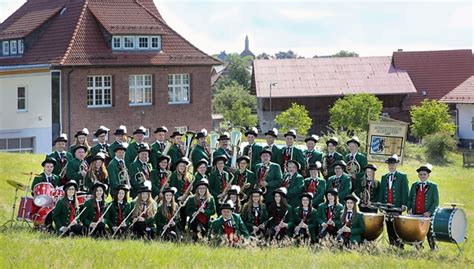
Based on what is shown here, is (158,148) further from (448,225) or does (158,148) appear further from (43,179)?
(448,225)

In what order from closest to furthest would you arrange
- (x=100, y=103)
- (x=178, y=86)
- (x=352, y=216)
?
(x=352, y=216) < (x=100, y=103) < (x=178, y=86)

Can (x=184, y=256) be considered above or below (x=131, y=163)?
below

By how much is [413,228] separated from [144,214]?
478cm

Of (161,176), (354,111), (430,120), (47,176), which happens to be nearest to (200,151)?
(161,176)

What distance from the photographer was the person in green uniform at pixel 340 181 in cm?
1742

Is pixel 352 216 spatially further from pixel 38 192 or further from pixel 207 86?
pixel 207 86

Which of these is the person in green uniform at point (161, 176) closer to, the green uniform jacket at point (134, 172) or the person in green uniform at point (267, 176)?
the green uniform jacket at point (134, 172)

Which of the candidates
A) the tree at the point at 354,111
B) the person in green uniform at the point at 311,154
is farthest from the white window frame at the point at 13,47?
the person in green uniform at the point at 311,154

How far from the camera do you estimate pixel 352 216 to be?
53.0 feet

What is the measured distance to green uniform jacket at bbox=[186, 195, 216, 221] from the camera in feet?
56.0

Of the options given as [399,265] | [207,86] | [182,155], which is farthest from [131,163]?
[207,86]

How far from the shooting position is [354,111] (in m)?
64.1

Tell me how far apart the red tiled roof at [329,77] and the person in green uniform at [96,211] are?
56.2m

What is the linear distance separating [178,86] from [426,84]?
32.7 metres
